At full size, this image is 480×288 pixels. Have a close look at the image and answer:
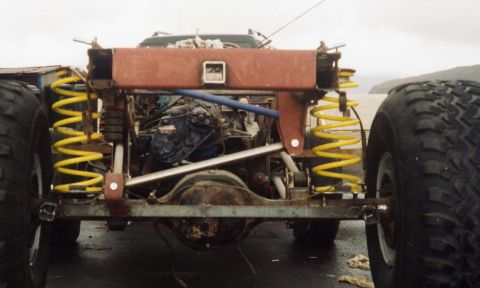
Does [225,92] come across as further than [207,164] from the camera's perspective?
Yes

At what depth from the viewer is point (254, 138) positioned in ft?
15.4

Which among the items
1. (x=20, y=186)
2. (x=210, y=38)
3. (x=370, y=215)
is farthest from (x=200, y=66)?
(x=210, y=38)

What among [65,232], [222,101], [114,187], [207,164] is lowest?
[65,232]

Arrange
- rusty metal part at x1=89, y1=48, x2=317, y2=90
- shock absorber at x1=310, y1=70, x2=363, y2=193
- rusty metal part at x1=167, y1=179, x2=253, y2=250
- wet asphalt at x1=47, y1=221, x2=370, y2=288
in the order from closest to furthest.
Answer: rusty metal part at x1=89, y1=48, x2=317, y2=90 < rusty metal part at x1=167, y1=179, x2=253, y2=250 < shock absorber at x1=310, y1=70, x2=363, y2=193 < wet asphalt at x1=47, y1=221, x2=370, y2=288

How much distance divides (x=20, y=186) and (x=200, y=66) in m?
1.17

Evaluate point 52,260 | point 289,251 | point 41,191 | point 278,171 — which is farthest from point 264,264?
point 41,191

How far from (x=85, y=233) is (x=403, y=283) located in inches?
186

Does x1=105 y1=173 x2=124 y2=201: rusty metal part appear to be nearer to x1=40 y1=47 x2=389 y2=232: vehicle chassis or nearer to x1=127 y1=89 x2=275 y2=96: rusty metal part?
x1=40 y1=47 x2=389 y2=232: vehicle chassis

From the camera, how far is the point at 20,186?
3049mm

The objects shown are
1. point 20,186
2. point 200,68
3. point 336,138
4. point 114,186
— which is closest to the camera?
point 20,186

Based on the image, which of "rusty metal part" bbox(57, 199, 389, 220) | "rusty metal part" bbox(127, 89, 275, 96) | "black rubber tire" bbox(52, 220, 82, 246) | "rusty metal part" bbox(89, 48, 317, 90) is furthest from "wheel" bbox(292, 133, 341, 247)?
"rusty metal part" bbox(89, 48, 317, 90)

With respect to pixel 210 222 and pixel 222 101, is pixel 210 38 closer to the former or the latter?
pixel 222 101

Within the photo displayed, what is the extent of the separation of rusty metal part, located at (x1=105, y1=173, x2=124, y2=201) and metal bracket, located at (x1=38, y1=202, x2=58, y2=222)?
0.30 meters

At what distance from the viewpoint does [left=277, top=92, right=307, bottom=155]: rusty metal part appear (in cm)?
365
